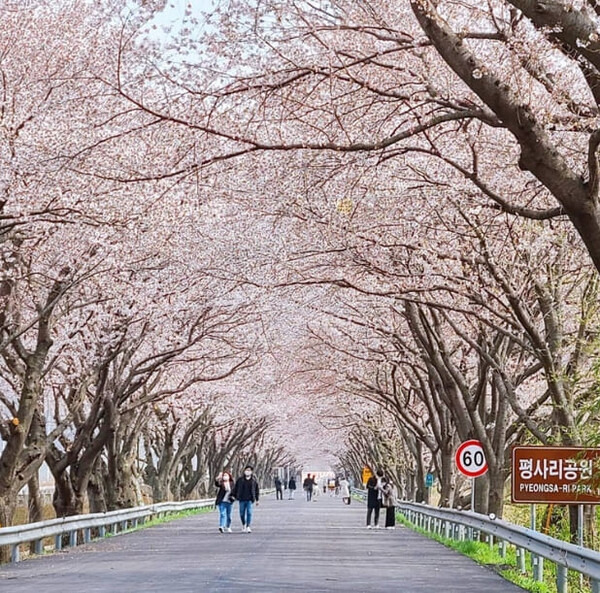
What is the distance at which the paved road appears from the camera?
15102 millimetres

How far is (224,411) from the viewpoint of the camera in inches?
2247

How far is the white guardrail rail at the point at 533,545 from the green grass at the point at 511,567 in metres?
0.18

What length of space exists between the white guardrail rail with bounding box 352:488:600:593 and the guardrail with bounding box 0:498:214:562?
7.22 metres

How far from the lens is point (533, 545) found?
50.2 ft

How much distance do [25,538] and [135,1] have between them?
9725mm

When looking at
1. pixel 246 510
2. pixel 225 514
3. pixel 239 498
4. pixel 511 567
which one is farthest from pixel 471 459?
pixel 225 514

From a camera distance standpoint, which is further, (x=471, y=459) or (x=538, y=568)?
(x=471, y=459)

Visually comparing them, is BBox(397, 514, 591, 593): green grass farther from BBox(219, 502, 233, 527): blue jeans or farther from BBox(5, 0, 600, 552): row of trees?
BBox(219, 502, 233, 527): blue jeans

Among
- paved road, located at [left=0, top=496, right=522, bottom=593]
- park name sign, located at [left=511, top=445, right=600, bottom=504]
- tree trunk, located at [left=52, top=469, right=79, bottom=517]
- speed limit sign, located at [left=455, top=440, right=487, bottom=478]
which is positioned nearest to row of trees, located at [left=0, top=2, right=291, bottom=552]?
tree trunk, located at [left=52, top=469, right=79, bottom=517]

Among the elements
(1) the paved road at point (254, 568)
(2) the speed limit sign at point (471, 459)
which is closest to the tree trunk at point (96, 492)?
(1) the paved road at point (254, 568)

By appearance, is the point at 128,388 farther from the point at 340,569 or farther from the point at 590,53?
the point at 590,53

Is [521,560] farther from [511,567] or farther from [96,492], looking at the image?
[96,492]

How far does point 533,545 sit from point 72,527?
35.6 feet

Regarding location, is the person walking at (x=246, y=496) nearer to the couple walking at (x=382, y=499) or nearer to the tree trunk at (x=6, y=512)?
the couple walking at (x=382, y=499)
